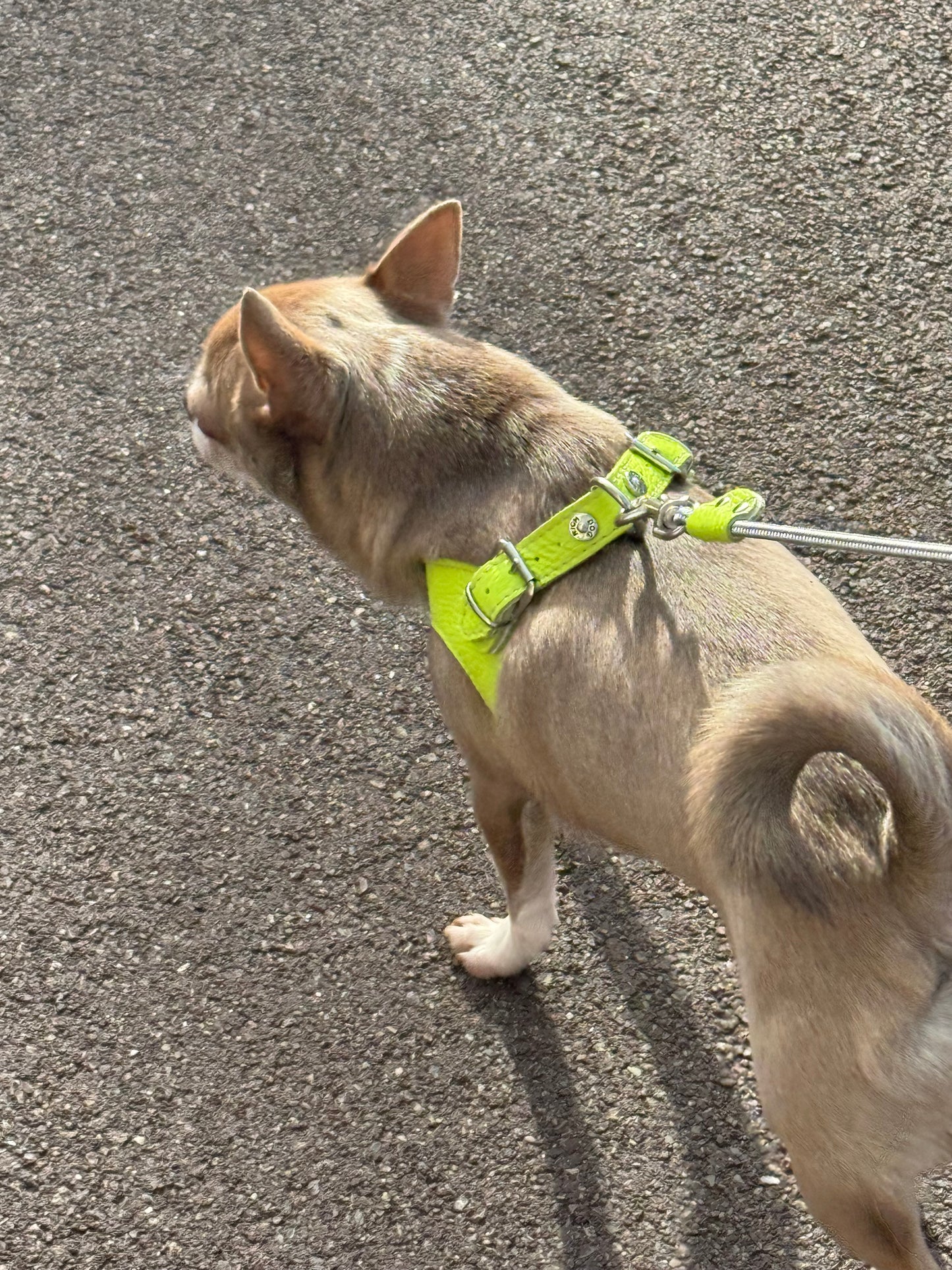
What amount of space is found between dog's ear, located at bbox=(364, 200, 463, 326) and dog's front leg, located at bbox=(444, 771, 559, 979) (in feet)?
3.51

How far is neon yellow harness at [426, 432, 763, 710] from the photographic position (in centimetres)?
229

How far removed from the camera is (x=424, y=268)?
2.76 m

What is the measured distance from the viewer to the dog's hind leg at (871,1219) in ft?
6.55

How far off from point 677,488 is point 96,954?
1913 mm

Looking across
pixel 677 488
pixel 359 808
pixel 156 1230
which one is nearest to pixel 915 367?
pixel 677 488

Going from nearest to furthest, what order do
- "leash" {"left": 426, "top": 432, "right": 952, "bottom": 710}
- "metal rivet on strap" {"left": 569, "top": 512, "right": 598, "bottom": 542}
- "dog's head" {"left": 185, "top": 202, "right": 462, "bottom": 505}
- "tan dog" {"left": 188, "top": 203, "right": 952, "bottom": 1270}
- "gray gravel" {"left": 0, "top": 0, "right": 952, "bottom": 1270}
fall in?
"tan dog" {"left": 188, "top": 203, "right": 952, "bottom": 1270} < "leash" {"left": 426, "top": 432, "right": 952, "bottom": 710} < "metal rivet on strap" {"left": 569, "top": 512, "right": 598, "bottom": 542} < "dog's head" {"left": 185, "top": 202, "right": 462, "bottom": 505} < "gray gravel" {"left": 0, "top": 0, "right": 952, "bottom": 1270}

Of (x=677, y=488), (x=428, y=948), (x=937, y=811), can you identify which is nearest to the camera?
(x=937, y=811)

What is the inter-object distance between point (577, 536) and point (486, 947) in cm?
119

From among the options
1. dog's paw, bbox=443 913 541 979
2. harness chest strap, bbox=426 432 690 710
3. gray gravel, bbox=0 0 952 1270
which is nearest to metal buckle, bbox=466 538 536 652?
harness chest strap, bbox=426 432 690 710

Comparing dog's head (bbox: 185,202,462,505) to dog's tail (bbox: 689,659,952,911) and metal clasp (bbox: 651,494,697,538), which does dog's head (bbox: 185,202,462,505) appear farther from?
dog's tail (bbox: 689,659,952,911)

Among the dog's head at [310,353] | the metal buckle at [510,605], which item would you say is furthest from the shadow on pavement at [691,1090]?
the dog's head at [310,353]

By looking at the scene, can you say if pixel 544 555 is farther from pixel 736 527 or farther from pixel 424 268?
pixel 424 268

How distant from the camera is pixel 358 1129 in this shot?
287cm

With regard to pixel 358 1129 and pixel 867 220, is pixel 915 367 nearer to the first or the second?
pixel 867 220
